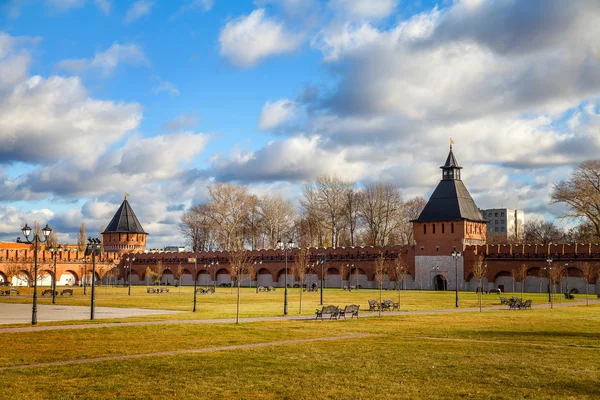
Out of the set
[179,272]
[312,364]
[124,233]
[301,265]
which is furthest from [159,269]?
[312,364]

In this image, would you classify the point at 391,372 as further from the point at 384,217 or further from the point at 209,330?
the point at 384,217

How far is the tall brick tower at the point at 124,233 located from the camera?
299 feet

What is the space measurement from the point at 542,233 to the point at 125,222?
60.0 m

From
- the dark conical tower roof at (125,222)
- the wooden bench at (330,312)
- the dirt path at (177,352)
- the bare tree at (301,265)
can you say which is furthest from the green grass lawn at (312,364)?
the dark conical tower roof at (125,222)

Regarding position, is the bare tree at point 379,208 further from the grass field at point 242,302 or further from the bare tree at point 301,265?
the grass field at point 242,302

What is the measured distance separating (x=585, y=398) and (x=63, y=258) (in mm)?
76175

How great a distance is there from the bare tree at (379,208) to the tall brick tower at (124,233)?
109 feet

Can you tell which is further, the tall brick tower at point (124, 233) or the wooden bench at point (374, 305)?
the tall brick tower at point (124, 233)

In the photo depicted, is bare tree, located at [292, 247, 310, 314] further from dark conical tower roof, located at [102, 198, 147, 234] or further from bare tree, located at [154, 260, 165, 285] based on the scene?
dark conical tower roof, located at [102, 198, 147, 234]

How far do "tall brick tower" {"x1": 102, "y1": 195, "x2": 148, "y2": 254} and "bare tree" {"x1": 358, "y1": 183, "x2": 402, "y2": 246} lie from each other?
109ft

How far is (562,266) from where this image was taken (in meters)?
57.2

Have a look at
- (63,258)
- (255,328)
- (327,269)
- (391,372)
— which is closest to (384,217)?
(327,269)

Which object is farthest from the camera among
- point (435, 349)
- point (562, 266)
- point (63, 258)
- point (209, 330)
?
point (63, 258)

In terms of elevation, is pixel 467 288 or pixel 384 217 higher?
pixel 384 217
